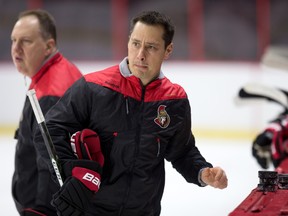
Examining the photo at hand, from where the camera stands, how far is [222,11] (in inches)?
369

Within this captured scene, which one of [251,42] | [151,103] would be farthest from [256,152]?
[251,42]

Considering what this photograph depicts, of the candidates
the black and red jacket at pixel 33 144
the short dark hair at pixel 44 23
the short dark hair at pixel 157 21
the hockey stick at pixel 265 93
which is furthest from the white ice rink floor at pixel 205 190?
the short dark hair at pixel 157 21

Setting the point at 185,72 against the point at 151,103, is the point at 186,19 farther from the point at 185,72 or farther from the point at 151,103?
the point at 151,103

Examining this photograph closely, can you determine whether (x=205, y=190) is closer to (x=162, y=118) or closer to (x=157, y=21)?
(x=162, y=118)

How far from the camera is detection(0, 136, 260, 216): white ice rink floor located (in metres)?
5.11

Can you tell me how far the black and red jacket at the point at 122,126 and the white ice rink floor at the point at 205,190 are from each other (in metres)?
1.24

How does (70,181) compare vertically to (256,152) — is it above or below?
above

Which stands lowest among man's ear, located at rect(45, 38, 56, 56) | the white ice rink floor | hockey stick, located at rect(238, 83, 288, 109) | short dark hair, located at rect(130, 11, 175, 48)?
the white ice rink floor

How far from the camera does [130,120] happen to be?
2.82 m

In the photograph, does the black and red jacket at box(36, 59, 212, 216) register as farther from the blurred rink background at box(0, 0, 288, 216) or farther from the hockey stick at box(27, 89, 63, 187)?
the blurred rink background at box(0, 0, 288, 216)

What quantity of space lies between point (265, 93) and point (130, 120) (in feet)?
6.93

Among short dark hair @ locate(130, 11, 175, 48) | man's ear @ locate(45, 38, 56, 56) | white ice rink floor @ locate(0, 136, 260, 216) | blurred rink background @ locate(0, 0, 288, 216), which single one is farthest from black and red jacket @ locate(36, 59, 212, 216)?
blurred rink background @ locate(0, 0, 288, 216)

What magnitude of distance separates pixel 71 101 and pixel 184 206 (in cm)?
260

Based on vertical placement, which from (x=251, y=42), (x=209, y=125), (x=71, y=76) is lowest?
(x=209, y=125)
